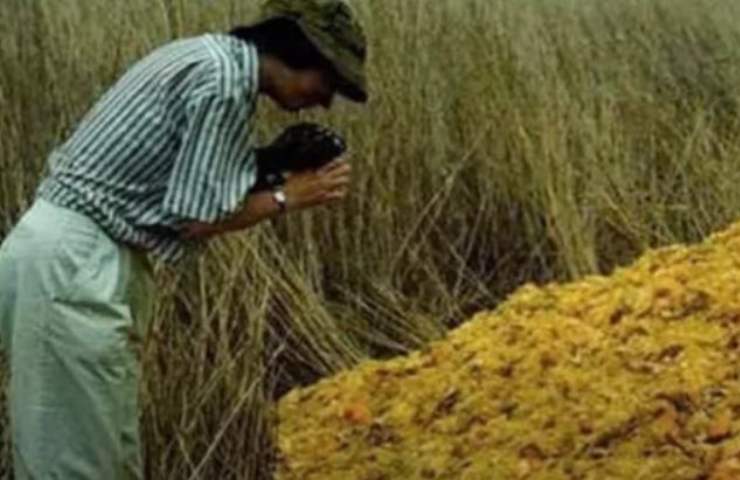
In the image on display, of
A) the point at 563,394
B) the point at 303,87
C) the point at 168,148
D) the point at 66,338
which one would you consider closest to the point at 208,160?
the point at 168,148

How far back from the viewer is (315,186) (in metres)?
4.04

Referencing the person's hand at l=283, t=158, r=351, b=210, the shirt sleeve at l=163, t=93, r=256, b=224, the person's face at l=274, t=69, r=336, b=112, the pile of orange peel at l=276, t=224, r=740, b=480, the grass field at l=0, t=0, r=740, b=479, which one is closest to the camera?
the shirt sleeve at l=163, t=93, r=256, b=224

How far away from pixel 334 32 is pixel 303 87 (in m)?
0.11

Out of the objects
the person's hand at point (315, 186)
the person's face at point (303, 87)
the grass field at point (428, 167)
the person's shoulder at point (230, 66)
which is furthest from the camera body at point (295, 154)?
the grass field at point (428, 167)

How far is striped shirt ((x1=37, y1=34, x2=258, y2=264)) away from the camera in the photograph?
3.82 m

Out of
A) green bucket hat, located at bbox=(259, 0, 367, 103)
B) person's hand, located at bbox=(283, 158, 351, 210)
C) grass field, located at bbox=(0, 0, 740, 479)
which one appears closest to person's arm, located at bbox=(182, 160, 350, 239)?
person's hand, located at bbox=(283, 158, 351, 210)

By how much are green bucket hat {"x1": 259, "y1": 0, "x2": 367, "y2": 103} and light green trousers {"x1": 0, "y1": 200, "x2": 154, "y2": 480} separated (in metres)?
0.47

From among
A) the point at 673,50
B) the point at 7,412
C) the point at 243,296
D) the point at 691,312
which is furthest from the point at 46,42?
the point at 673,50

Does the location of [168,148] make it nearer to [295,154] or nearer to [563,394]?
[295,154]

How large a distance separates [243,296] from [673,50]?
8.85 feet

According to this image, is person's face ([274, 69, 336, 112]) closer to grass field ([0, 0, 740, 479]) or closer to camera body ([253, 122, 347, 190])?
camera body ([253, 122, 347, 190])

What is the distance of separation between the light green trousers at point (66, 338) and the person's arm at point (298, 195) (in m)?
0.17

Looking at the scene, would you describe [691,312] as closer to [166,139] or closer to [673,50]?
[166,139]

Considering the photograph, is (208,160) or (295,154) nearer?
(208,160)
